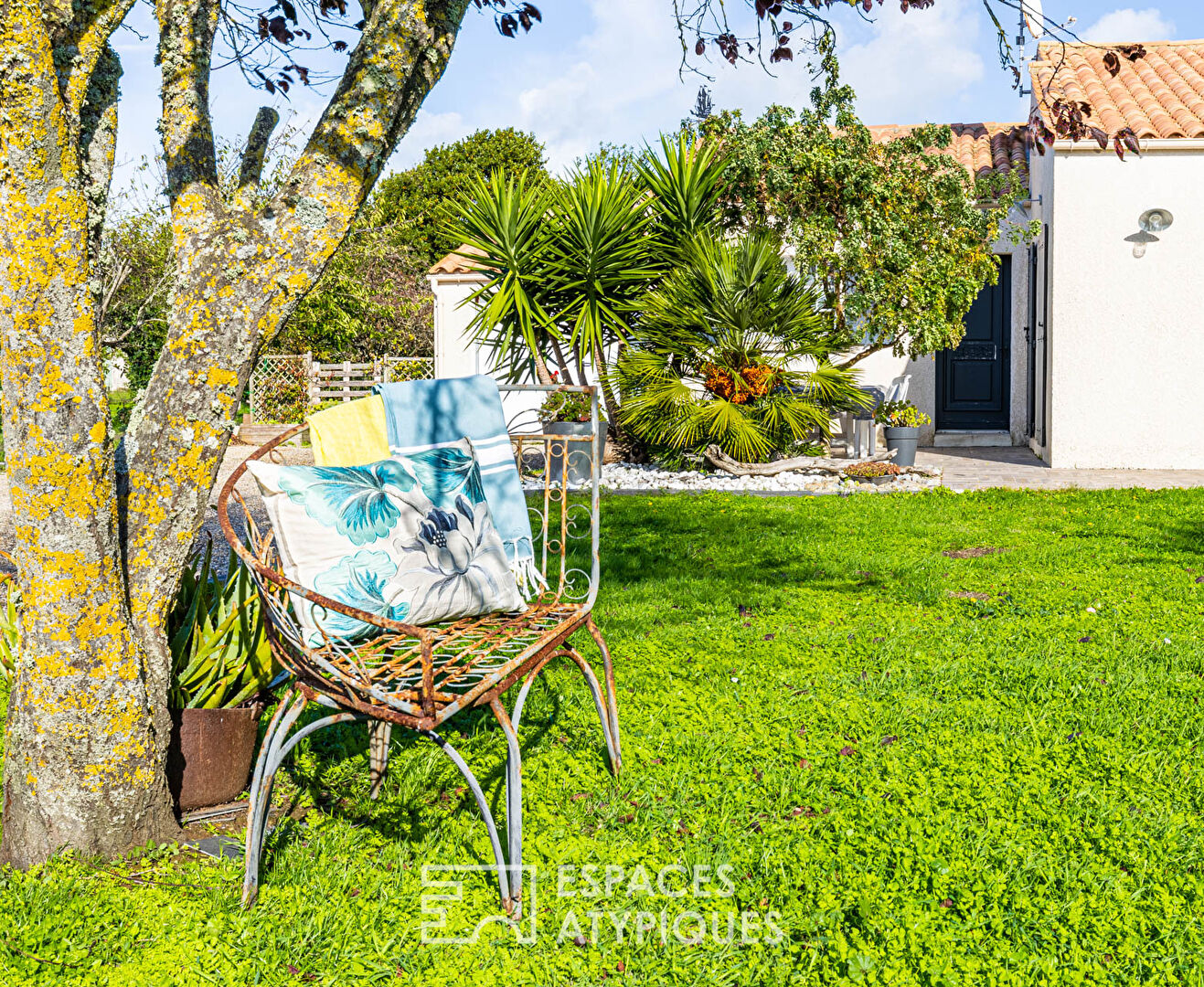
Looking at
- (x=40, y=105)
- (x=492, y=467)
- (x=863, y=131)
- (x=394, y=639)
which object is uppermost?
(x=863, y=131)

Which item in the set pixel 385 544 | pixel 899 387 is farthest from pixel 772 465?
pixel 385 544

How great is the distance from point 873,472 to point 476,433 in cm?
691

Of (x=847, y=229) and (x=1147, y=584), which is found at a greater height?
(x=847, y=229)

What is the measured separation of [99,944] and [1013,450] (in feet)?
40.3

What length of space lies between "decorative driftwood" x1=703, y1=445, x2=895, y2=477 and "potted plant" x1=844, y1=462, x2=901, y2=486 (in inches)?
3.9

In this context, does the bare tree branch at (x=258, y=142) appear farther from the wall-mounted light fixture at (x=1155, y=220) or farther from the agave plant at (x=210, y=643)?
the wall-mounted light fixture at (x=1155, y=220)

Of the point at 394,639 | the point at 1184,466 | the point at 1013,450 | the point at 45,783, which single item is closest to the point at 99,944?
the point at 45,783

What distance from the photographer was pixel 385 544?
2791mm

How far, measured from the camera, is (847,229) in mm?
10461

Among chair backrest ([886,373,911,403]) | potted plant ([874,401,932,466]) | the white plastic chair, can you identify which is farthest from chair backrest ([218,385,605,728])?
chair backrest ([886,373,911,403])

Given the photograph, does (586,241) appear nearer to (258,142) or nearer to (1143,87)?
(1143,87)

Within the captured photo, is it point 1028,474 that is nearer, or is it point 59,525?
point 59,525

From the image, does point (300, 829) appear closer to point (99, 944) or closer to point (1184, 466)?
point (99, 944)

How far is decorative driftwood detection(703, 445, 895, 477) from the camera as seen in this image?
9.84 meters
